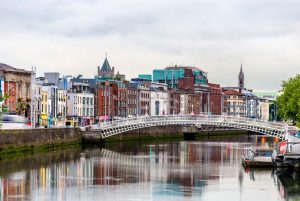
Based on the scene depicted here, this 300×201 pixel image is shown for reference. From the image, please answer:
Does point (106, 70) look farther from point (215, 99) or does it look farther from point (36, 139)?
point (36, 139)

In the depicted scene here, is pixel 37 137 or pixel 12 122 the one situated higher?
pixel 12 122

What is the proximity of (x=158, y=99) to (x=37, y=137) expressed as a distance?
66.1 meters

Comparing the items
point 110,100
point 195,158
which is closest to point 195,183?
point 195,158

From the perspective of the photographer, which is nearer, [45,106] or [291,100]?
[291,100]

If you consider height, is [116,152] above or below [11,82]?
below

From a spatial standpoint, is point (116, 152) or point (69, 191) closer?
point (69, 191)

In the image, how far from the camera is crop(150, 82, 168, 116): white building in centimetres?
13088

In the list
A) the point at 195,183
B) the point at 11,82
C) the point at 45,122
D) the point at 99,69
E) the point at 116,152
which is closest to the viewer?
the point at 195,183

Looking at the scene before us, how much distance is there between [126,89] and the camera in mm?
117500

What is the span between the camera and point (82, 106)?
104375 mm

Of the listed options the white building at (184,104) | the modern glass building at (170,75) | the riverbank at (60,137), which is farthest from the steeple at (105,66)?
the riverbank at (60,137)

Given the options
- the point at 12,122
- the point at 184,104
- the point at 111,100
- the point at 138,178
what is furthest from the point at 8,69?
the point at 184,104

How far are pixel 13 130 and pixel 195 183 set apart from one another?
64.0ft

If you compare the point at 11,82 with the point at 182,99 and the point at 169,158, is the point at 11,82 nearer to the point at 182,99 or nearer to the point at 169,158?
the point at 169,158
